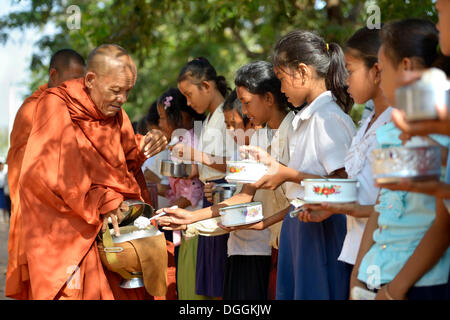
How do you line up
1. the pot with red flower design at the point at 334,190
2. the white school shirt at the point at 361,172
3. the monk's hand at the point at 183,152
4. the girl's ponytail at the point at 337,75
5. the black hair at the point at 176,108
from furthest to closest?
the black hair at the point at 176,108
the monk's hand at the point at 183,152
the girl's ponytail at the point at 337,75
the white school shirt at the point at 361,172
the pot with red flower design at the point at 334,190

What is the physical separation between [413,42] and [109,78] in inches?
88.9

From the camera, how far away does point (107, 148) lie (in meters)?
3.98

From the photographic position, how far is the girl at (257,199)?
3939mm

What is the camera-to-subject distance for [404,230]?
7.13ft

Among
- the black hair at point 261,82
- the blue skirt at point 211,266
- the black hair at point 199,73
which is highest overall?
the black hair at point 199,73

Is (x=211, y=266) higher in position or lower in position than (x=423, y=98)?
lower

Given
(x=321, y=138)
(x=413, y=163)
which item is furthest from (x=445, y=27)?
(x=321, y=138)

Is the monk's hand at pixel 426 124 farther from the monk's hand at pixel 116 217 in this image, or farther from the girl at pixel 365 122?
the monk's hand at pixel 116 217

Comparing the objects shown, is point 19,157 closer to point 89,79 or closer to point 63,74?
point 63,74

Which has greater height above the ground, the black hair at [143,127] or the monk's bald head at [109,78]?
the monk's bald head at [109,78]

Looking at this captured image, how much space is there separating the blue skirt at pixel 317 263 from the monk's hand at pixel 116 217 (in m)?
1.19

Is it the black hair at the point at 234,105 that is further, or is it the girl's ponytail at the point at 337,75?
the black hair at the point at 234,105

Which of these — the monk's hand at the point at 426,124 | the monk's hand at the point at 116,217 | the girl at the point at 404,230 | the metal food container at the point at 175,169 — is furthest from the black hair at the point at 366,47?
the metal food container at the point at 175,169

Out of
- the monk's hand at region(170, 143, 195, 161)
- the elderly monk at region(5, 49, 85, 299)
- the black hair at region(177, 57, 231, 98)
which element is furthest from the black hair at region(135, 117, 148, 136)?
the monk's hand at region(170, 143, 195, 161)
